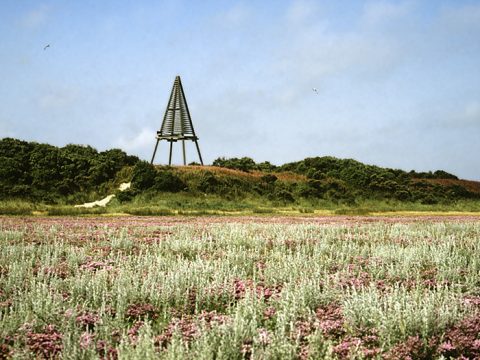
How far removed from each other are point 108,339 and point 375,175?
59.1 meters

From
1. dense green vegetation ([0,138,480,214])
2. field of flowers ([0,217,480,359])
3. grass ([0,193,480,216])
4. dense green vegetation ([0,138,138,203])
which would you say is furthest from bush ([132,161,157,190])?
field of flowers ([0,217,480,359])

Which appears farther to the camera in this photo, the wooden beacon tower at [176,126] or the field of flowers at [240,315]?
the wooden beacon tower at [176,126]

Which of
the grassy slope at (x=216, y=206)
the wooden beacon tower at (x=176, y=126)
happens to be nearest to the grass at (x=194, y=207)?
the grassy slope at (x=216, y=206)

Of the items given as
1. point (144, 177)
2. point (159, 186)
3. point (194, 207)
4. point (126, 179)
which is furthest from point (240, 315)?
point (126, 179)

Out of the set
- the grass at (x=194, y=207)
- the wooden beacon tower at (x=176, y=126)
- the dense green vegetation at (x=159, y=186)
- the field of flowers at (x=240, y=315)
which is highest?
the wooden beacon tower at (x=176, y=126)

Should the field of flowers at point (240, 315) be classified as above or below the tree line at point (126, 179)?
below

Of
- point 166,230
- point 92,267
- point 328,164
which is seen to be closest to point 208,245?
point 92,267

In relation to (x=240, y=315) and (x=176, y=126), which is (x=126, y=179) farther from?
(x=240, y=315)

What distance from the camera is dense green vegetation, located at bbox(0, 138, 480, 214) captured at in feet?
127

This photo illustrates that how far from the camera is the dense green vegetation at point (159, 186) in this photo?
38.7 metres

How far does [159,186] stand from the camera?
39.7 meters

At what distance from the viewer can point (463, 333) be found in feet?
16.8

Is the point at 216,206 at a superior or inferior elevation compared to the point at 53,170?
inferior

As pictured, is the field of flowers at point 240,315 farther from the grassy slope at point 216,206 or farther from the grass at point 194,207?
the grassy slope at point 216,206
